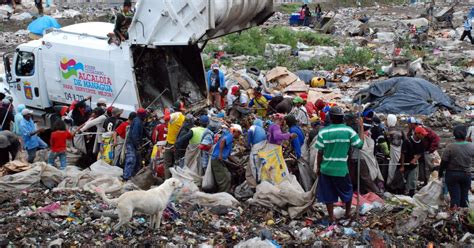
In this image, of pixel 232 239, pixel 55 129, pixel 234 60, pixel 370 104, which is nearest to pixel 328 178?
pixel 232 239

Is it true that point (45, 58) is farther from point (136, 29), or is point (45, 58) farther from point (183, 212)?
point (183, 212)

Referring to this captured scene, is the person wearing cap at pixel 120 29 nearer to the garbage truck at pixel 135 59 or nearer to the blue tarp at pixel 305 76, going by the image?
the garbage truck at pixel 135 59

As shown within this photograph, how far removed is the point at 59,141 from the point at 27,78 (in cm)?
305

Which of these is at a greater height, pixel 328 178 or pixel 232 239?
pixel 328 178

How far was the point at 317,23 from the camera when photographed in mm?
27266

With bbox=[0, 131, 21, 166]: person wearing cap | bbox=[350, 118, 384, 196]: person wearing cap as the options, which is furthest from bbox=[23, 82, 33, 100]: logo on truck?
bbox=[350, 118, 384, 196]: person wearing cap

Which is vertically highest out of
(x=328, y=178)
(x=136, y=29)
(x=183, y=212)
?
(x=136, y=29)

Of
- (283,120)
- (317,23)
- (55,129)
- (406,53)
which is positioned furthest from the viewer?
(317,23)

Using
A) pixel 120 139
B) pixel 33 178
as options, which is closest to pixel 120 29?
pixel 120 139

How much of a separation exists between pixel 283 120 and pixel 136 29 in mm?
3608

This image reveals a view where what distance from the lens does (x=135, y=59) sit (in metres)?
10.8

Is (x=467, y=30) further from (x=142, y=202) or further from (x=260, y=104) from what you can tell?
(x=142, y=202)

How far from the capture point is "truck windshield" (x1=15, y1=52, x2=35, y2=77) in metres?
12.1

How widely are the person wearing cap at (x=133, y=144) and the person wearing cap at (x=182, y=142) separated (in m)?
0.73
